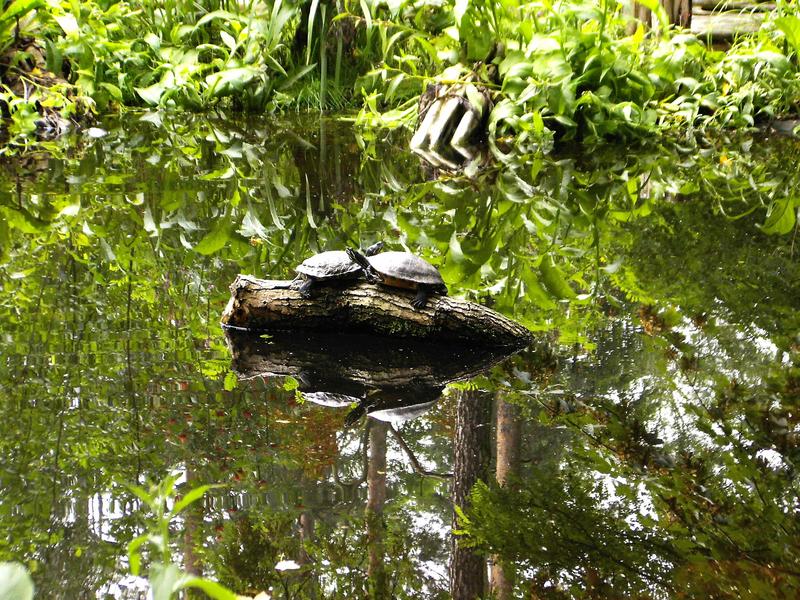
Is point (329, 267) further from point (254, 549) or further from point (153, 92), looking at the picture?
point (153, 92)

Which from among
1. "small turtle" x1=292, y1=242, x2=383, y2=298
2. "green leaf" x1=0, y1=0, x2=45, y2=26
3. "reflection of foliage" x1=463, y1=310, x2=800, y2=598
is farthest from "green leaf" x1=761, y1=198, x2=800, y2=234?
"green leaf" x1=0, y1=0, x2=45, y2=26

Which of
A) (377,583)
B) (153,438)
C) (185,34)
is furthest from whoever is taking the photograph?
(185,34)

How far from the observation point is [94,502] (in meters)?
1.84

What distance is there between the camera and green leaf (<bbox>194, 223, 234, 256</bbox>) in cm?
397

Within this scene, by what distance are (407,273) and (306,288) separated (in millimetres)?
A: 393

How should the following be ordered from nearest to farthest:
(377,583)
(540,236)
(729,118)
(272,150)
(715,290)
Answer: (377,583), (715,290), (540,236), (272,150), (729,118)

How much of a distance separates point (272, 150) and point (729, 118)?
14.3 ft

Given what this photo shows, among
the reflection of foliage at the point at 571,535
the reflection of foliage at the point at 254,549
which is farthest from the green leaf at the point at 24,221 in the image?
the reflection of foliage at the point at 571,535

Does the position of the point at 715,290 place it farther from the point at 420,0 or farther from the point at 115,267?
the point at 420,0

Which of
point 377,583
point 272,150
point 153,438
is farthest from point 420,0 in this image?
point 377,583

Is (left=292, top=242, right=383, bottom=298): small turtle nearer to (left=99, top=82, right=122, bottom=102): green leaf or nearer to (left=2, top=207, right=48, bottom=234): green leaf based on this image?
(left=2, top=207, right=48, bottom=234): green leaf

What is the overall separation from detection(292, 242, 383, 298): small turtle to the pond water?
25 centimetres

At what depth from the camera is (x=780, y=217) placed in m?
4.58

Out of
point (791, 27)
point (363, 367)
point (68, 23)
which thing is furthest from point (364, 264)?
point (68, 23)
